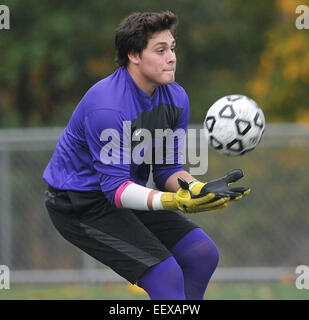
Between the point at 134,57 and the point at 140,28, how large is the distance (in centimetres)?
18

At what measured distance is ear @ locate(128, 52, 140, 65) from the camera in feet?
14.3

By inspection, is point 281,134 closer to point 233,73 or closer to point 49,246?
point 49,246

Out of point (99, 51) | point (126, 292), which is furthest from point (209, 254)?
point (99, 51)

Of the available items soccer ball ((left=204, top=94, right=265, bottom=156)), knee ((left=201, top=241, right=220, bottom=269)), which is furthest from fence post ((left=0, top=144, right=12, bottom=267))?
soccer ball ((left=204, top=94, right=265, bottom=156))

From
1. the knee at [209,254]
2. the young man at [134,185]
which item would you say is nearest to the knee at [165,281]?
the young man at [134,185]

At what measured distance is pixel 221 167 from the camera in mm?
8570

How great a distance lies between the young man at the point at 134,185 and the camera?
4113 millimetres

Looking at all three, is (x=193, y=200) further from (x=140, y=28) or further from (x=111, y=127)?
(x=140, y=28)

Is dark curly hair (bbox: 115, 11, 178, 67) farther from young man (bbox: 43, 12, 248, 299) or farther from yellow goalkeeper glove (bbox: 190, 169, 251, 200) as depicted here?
yellow goalkeeper glove (bbox: 190, 169, 251, 200)

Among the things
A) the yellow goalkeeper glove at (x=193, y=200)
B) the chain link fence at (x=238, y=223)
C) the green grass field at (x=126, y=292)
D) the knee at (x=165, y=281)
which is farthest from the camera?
the chain link fence at (x=238, y=223)

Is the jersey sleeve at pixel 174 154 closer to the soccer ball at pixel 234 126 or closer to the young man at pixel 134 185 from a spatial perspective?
the young man at pixel 134 185

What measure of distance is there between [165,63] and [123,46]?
30 centimetres

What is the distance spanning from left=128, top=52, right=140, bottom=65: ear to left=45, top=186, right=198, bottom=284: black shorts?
32.4 inches
